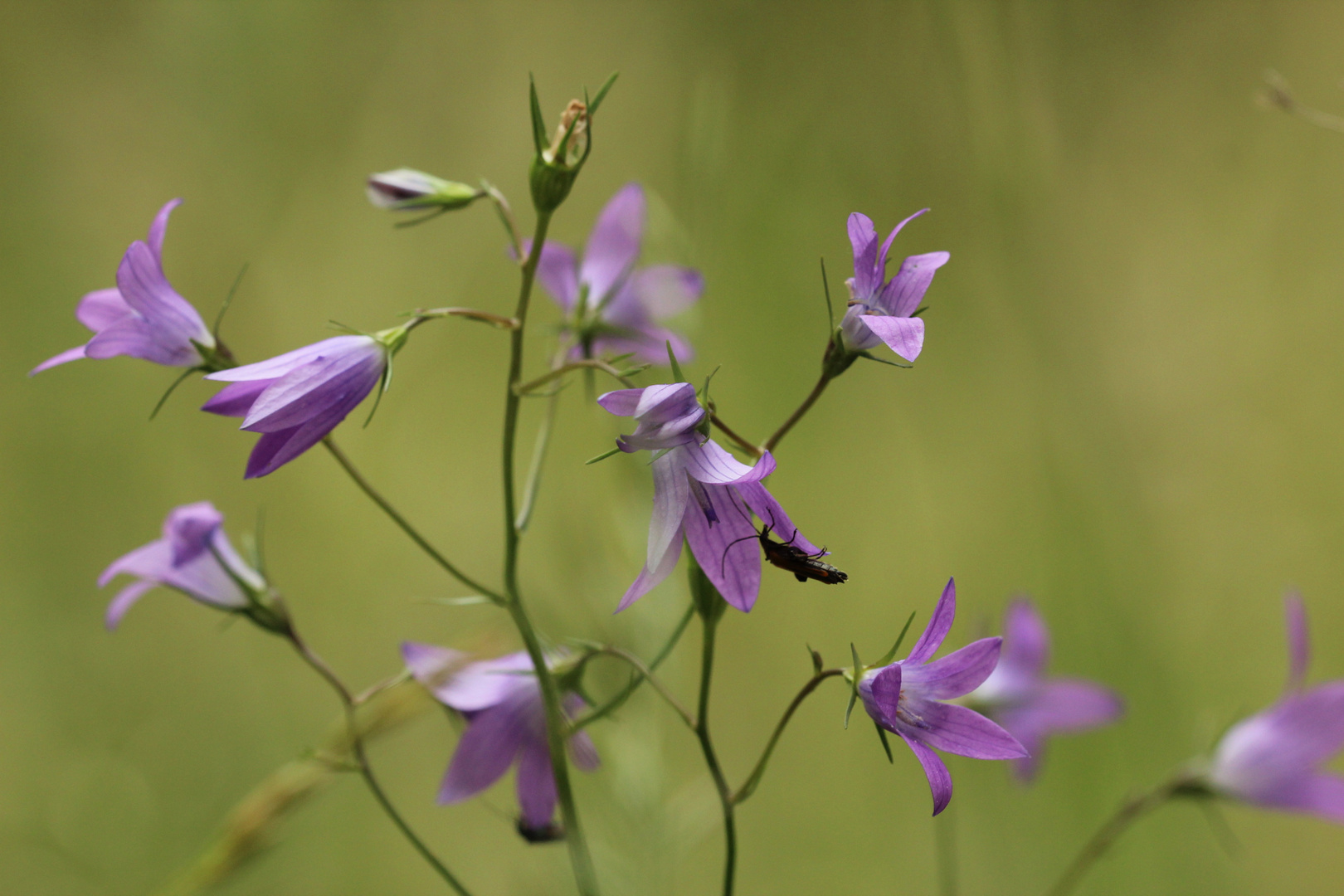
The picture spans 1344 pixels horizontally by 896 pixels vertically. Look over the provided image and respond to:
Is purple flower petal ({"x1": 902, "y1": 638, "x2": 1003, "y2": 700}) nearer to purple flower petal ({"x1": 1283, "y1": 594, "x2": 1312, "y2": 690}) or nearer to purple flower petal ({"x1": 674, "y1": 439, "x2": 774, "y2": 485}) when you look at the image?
purple flower petal ({"x1": 674, "y1": 439, "x2": 774, "y2": 485})

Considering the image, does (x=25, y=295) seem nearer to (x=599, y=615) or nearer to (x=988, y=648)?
(x=599, y=615)

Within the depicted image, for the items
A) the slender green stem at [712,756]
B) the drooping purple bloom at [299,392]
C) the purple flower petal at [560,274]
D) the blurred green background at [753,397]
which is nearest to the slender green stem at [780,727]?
the slender green stem at [712,756]

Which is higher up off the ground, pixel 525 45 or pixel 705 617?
pixel 525 45

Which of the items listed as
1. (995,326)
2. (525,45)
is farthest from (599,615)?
(525,45)

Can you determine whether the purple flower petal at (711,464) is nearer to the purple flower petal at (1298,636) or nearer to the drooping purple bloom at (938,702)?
the drooping purple bloom at (938,702)

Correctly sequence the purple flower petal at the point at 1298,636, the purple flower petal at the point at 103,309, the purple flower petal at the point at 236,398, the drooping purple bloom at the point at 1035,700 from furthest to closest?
the drooping purple bloom at the point at 1035,700
the purple flower petal at the point at 1298,636
the purple flower petal at the point at 103,309
the purple flower petal at the point at 236,398

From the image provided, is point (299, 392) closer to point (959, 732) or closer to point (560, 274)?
point (560, 274)

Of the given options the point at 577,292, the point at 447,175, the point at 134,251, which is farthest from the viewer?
the point at 447,175
